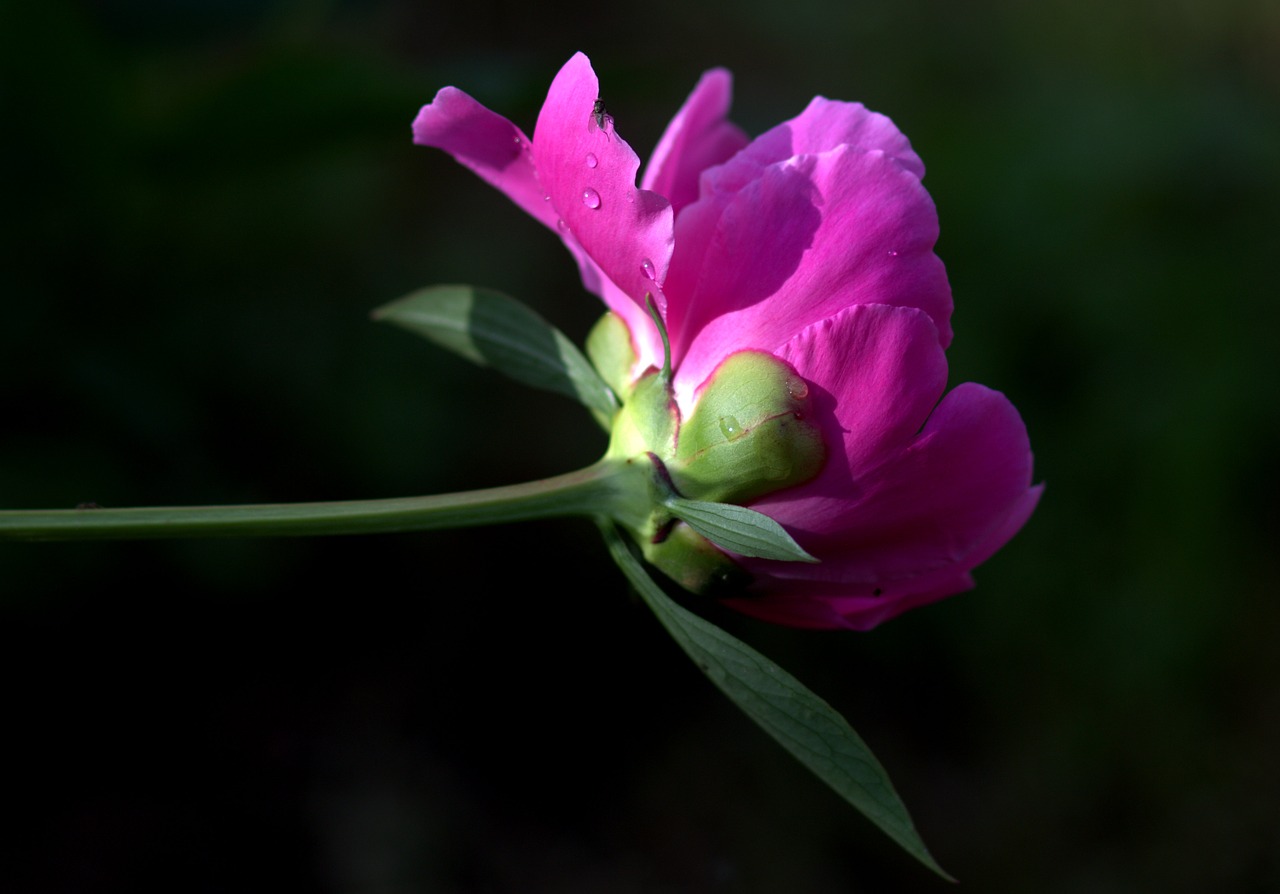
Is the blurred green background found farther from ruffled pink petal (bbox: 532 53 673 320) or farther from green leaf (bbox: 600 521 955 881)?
green leaf (bbox: 600 521 955 881)

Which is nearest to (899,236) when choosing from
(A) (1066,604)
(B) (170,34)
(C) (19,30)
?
(C) (19,30)

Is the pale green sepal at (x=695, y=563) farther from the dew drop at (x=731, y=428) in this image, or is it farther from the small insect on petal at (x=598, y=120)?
the small insect on petal at (x=598, y=120)

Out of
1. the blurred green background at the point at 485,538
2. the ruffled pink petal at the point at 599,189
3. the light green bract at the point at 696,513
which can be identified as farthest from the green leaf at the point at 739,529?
the blurred green background at the point at 485,538

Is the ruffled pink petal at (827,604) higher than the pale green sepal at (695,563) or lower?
lower

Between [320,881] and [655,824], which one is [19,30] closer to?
[320,881]

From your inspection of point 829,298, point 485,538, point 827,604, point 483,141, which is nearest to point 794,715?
point 827,604

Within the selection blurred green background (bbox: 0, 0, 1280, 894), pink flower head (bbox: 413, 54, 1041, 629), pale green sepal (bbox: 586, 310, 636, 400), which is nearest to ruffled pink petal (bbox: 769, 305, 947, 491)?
pink flower head (bbox: 413, 54, 1041, 629)

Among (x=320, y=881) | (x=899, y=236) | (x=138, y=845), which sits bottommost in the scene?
(x=320, y=881)
